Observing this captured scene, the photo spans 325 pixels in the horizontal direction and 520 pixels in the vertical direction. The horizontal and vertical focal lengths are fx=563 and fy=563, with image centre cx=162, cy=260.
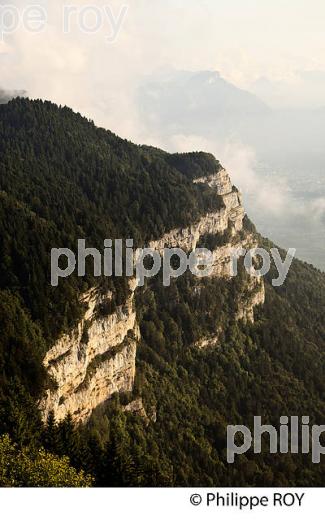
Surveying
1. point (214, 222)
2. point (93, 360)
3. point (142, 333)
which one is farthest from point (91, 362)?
point (214, 222)

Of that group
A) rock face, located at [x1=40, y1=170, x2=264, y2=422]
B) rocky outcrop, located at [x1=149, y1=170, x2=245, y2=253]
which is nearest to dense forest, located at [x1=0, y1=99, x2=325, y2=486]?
rock face, located at [x1=40, y1=170, x2=264, y2=422]

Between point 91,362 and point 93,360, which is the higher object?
point 93,360

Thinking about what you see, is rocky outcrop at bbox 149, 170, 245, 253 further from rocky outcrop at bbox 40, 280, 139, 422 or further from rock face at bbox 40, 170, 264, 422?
rocky outcrop at bbox 40, 280, 139, 422

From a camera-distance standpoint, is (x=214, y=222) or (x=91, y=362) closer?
(x=91, y=362)

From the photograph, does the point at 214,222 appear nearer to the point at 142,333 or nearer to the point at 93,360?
the point at 142,333

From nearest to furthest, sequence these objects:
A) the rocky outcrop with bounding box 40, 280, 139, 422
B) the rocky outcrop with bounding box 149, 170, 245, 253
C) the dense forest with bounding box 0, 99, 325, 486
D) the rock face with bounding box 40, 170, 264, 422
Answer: the dense forest with bounding box 0, 99, 325, 486, the rocky outcrop with bounding box 40, 280, 139, 422, the rock face with bounding box 40, 170, 264, 422, the rocky outcrop with bounding box 149, 170, 245, 253

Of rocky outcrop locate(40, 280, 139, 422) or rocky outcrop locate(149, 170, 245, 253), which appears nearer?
rocky outcrop locate(40, 280, 139, 422)

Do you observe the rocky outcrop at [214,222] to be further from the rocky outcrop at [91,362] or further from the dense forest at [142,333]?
the rocky outcrop at [91,362]
